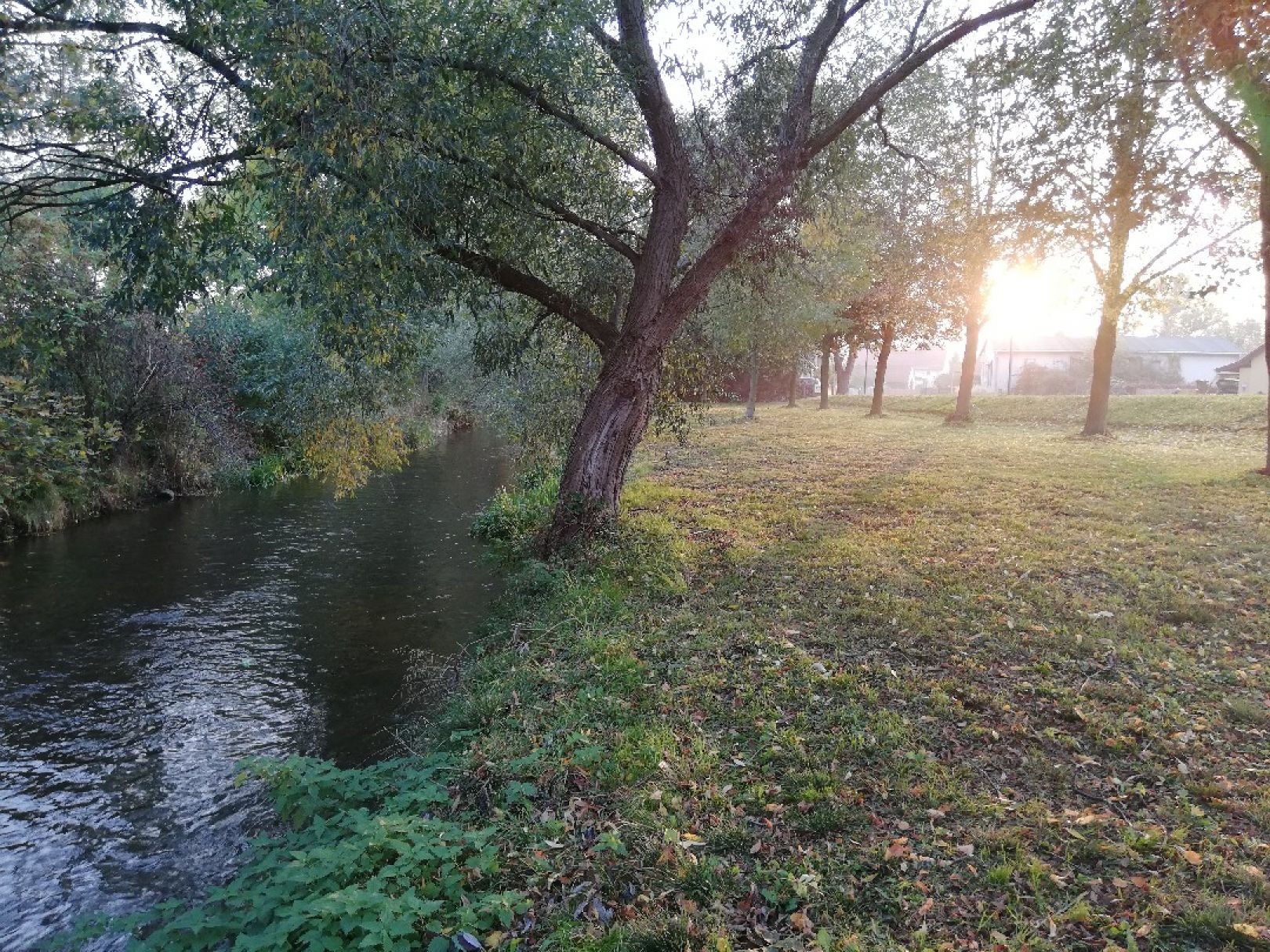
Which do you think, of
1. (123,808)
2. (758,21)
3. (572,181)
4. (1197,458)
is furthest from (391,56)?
(1197,458)

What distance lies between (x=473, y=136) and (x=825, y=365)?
30436 millimetres

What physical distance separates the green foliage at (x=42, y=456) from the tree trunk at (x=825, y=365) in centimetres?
2660

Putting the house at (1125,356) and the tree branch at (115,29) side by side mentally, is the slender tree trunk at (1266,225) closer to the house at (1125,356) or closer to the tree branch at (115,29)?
the tree branch at (115,29)

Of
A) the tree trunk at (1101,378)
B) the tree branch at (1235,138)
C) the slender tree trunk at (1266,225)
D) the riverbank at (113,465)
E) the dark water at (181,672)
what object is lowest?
the dark water at (181,672)

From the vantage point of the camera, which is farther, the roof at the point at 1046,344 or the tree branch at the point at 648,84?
the roof at the point at 1046,344

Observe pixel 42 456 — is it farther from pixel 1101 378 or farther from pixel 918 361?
pixel 918 361

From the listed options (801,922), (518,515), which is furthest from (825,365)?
(801,922)

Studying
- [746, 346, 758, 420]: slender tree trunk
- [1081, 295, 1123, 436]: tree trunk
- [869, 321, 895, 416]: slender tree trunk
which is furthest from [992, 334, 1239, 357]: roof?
[1081, 295, 1123, 436]: tree trunk

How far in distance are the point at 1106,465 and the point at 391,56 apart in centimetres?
1463

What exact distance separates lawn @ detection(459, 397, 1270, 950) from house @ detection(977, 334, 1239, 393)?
158 feet

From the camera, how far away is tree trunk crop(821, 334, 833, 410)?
34.0 m

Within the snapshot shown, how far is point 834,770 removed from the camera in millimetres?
4824

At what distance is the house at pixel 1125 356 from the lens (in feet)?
184

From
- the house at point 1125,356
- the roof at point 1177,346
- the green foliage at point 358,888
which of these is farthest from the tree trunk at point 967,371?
the roof at point 1177,346
